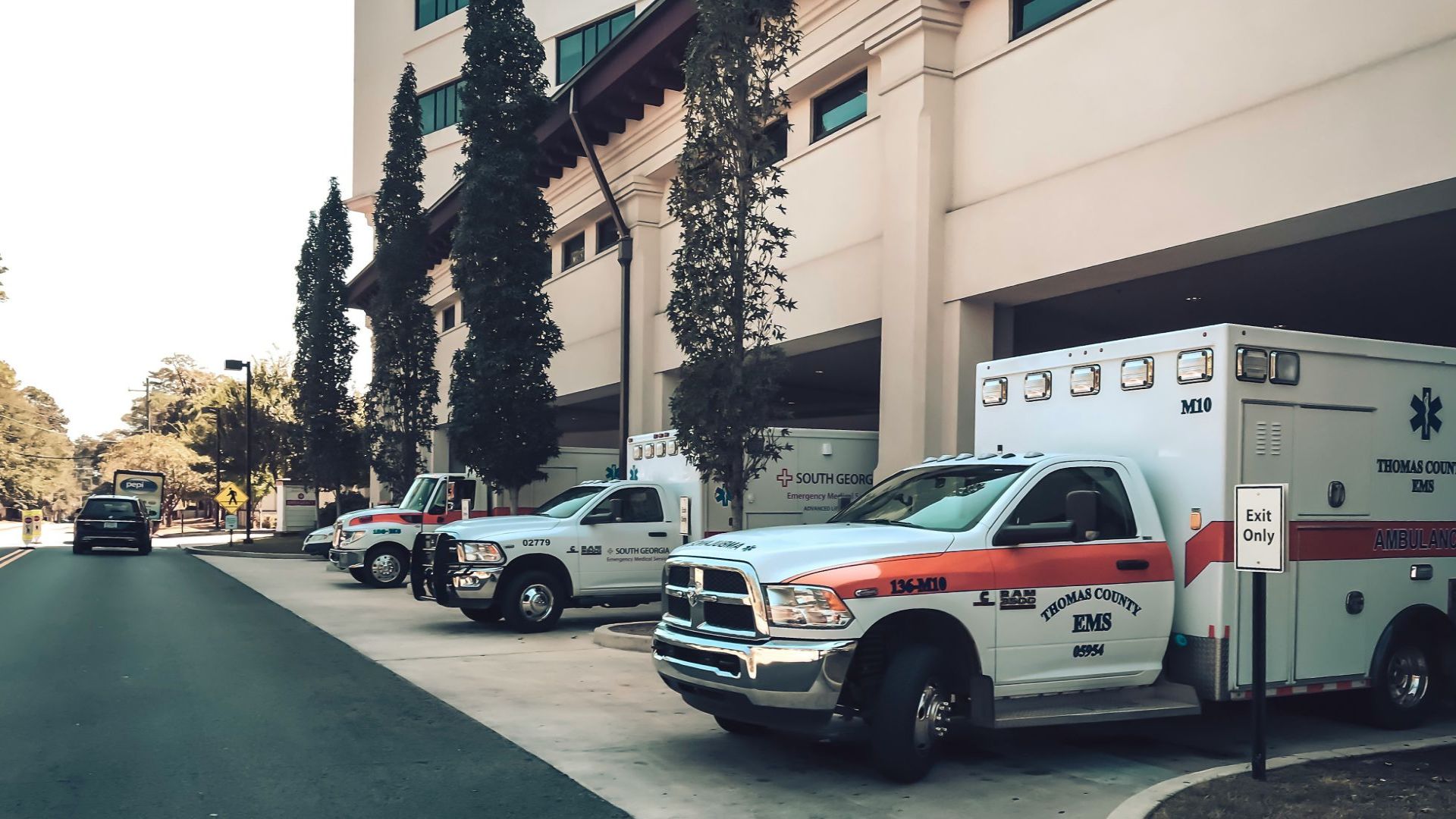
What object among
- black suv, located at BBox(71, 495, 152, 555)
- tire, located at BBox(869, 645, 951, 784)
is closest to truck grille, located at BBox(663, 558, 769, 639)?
tire, located at BBox(869, 645, 951, 784)

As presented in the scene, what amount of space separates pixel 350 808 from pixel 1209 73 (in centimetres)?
1008

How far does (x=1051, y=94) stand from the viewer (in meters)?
13.5

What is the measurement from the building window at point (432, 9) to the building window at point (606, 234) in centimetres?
2579

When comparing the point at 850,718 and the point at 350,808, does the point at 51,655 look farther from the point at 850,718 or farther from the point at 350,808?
the point at 850,718

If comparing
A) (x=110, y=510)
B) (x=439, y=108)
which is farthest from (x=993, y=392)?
(x=439, y=108)

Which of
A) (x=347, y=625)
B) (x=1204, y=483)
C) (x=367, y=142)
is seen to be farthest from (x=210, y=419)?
(x=1204, y=483)

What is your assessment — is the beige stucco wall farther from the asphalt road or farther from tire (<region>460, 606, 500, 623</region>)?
the asphalt road

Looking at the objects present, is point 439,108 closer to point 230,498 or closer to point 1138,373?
point 230,498

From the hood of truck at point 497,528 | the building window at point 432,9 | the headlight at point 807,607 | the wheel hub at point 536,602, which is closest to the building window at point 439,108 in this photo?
the building window at point 432,9

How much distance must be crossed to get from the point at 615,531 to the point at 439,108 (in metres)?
→ 37.6

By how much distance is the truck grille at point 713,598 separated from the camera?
7395 mm

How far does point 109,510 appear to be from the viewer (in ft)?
125

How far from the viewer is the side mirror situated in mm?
7594

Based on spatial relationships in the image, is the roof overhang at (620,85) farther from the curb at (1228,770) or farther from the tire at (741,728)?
the curb at (1228,770)
